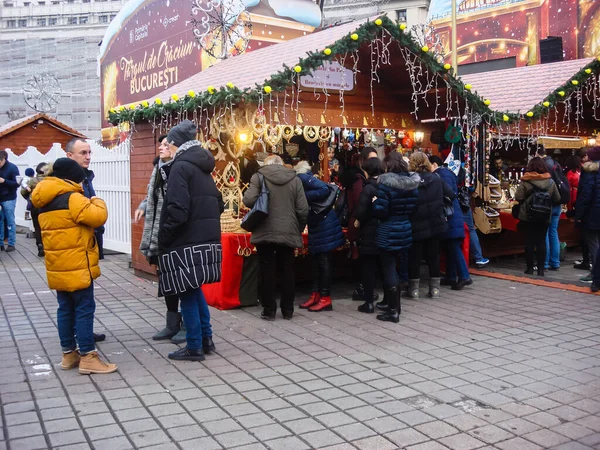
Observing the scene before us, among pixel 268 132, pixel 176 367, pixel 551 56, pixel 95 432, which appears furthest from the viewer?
pixel 551 56

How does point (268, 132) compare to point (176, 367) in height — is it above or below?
above

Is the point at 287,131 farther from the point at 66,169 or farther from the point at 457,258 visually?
the point at 66,169

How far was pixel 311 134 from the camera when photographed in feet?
28.8

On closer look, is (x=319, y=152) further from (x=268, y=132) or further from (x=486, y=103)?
(x=486, y=103)

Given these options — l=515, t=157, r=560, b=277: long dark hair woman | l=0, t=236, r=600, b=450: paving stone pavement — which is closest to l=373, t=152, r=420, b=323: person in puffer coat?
l=0, t=236, r=600, b=450: paving stone pavement

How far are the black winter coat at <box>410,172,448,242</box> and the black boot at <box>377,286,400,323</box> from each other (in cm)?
113

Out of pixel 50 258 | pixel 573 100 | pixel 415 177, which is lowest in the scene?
pixel 50 258

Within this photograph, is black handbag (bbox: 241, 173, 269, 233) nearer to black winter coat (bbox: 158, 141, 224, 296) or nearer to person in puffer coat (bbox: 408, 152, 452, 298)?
black winter coat (bbox: 158, 141, 224, 296)

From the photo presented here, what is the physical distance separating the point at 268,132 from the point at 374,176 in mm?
2285

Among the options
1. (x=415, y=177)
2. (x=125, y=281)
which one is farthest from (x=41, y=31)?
(x=415, y=177)

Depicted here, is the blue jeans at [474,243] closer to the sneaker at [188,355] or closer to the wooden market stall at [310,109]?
the wooden market stall at [310,109]

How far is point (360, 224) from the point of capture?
6.72 meters

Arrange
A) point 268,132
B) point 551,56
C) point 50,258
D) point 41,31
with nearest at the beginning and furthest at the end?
point 50,258 → point 268,132 → point 551,56 → point 41,31

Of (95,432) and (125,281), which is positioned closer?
(95,432)
